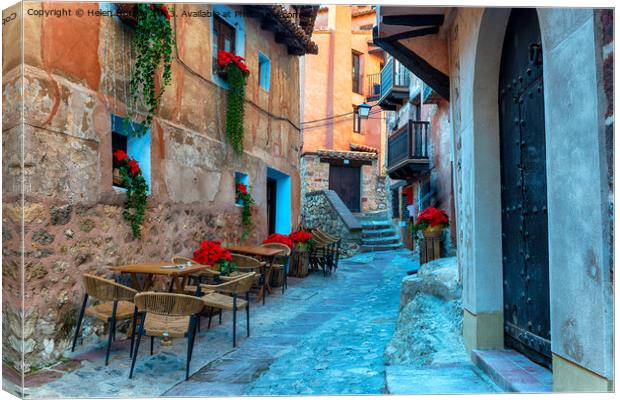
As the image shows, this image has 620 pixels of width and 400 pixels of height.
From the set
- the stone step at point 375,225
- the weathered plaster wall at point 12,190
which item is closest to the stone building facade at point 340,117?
the stone step at point 375,225

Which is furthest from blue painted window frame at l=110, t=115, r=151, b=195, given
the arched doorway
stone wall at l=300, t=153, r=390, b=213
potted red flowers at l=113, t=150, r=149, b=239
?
stone wall at l=300, t=153, r=390, b=213

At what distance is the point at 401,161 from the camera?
1346 centimetres

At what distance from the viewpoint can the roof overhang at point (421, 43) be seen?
430cm

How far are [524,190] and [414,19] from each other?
6.96 feet

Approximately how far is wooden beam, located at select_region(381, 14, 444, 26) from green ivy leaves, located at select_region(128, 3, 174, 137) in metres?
2.15

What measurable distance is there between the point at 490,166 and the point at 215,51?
4423 millimetres

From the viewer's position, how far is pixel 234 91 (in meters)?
6.54

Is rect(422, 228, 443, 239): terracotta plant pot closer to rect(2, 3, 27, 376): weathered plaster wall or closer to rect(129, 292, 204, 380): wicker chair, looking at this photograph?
rect(129, 292, 204, 380): wicker chair

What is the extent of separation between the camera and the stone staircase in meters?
14.9

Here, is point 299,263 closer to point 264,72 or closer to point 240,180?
point 240,180

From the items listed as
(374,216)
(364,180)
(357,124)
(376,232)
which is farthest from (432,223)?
(357,124)

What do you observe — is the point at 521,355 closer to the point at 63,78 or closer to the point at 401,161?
the point at 63,78

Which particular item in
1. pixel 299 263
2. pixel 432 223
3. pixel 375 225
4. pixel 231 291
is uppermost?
pixel 432 223

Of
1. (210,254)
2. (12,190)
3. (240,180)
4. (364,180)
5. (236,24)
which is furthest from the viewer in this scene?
(364,180)
